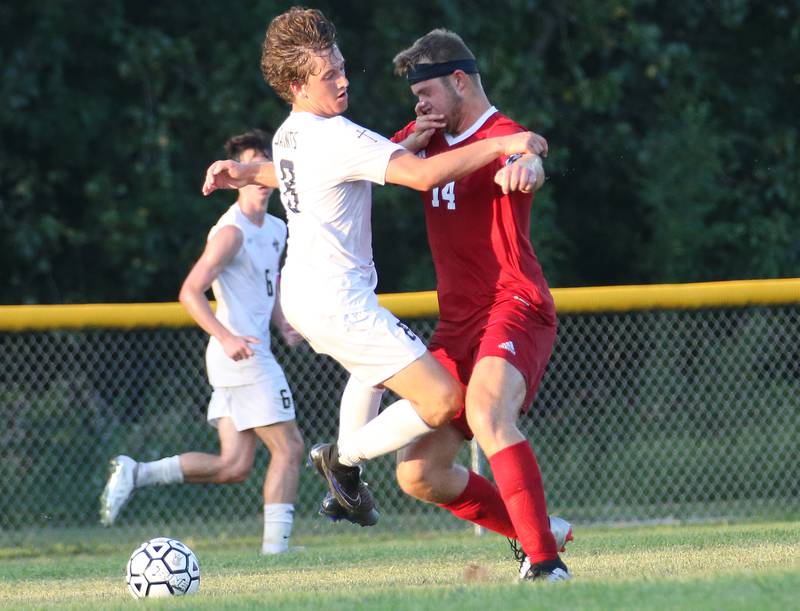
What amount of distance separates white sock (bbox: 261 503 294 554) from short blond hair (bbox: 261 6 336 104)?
3155 millimetres

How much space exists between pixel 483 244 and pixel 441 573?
5.11 ft

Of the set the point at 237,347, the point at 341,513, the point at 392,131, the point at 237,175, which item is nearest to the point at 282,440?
the point at 237,347

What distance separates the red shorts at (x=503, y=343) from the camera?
5273 millimetres

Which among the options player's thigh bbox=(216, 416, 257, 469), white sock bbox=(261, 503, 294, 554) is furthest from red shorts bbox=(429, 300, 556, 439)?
player's thigh bbox=(216, 416, 257, 469)

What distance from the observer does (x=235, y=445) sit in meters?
8.09

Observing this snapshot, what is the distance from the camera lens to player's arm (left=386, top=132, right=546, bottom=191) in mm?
5035

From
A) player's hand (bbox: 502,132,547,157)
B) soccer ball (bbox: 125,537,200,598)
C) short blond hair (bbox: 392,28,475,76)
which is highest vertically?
short blond hair (bbox: 392,28,475,76)

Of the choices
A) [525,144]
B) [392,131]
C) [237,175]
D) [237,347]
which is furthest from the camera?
[392,131]

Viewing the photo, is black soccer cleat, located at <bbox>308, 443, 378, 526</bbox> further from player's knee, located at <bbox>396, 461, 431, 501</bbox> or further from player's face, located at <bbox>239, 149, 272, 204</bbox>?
player's face, located at <bbox>239, 149, 272, 204</bbox>

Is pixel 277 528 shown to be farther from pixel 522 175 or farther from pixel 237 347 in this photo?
pixel 522 175

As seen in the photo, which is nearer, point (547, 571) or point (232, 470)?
point (547, 571)

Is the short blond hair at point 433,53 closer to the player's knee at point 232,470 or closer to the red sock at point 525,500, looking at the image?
the red sock at point 525,500

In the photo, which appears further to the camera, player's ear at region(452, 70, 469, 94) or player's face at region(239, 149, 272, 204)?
player's face at region(239, 149, 272, 204)

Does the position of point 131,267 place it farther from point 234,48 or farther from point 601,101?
point 601,101
